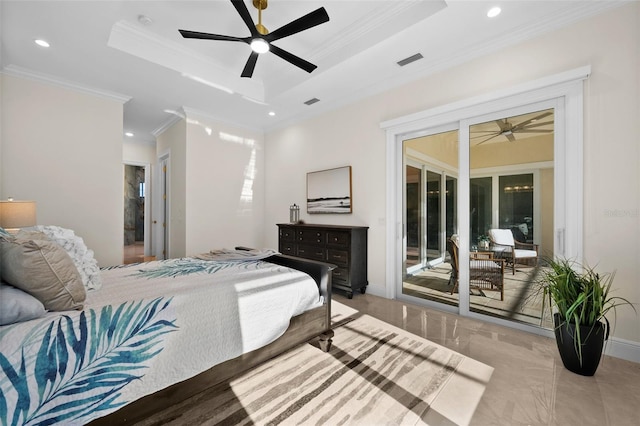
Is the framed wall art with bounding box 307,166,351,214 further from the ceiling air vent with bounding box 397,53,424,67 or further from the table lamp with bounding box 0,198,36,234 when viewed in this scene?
the table lamp with bounding box 0,198,36,234

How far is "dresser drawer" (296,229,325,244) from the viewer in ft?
13.3

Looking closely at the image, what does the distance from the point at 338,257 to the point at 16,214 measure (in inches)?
137

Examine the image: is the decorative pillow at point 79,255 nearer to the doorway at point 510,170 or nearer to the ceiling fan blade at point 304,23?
the ceiling fan blade at point 304,23

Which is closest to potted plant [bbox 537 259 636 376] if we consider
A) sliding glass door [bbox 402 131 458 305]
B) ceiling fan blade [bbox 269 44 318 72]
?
sliding glass door [bbox 402 131 458 305]

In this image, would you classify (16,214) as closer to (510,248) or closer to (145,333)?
(145,333)

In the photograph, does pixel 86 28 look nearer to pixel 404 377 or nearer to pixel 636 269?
pixel 404 377

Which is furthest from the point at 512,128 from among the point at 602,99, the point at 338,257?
the point at 338,257

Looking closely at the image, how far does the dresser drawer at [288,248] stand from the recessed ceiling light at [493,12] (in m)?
3.65

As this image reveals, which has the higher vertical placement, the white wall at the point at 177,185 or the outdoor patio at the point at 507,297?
the white wall at the point at 177,185

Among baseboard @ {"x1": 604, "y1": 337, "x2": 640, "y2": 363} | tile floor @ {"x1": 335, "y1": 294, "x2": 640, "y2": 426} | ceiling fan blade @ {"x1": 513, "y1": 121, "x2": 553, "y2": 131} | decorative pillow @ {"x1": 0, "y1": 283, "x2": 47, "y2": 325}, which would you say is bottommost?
tile floor @ {"x1": 335, "y1": 294, "x2": 640, "y2": 426}

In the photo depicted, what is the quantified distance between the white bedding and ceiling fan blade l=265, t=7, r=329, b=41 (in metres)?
2.02

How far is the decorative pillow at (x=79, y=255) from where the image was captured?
174 cm

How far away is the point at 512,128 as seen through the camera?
285 cm

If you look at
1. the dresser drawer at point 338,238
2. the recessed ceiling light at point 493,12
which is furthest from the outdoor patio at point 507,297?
the recessed ceiling light at point 493,12
